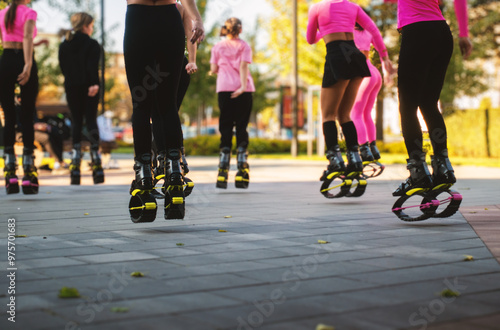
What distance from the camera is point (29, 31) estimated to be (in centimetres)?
837

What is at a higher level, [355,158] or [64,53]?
[64,53]

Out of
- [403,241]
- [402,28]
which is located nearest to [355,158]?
[402,28]

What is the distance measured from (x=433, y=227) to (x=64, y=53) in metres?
5.95

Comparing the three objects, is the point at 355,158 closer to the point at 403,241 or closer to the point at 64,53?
the point at 403,241

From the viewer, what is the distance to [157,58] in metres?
5.46

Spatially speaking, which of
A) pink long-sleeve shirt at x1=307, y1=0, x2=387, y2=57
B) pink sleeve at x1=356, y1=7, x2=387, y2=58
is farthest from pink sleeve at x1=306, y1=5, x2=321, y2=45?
pink sleeve at x1=356, y1=7, x2=387, y2=58

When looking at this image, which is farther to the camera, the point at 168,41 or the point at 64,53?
the point at 64,53

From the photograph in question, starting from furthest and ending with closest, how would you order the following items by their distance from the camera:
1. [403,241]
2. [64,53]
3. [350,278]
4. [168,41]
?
[64,53] → [168,41] → [403,241] → [350,278]

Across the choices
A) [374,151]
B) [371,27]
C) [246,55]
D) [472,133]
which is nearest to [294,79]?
[472,133]

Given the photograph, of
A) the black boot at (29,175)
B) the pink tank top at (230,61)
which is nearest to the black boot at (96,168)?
the black boot at (29,175)

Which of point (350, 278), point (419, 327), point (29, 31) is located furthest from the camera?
point (29, 31)

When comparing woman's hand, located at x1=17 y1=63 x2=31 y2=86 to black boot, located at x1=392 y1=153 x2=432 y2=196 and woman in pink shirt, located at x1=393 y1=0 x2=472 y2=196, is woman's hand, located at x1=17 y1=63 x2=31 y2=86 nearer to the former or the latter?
woman in pink shirt, located at x1=393 y1=0 x2=472 y2=196

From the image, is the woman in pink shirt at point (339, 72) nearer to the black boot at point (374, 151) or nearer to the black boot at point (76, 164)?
the black boot at point (374, 151)

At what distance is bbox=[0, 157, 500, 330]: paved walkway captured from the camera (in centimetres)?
293
